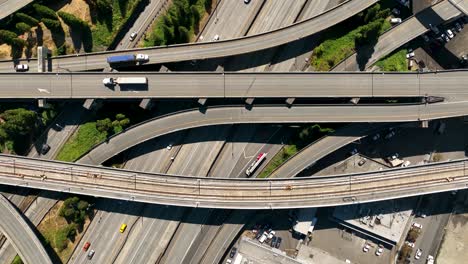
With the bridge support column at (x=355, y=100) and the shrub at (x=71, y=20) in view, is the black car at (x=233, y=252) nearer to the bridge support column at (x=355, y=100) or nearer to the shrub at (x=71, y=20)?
the bridge support column at (x=355, y=100)

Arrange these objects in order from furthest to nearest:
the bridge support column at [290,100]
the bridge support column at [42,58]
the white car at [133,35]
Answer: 1. the white car at [133,35]
2. the bridge support column at [290,100]
3. the bridge support column at [42,58]


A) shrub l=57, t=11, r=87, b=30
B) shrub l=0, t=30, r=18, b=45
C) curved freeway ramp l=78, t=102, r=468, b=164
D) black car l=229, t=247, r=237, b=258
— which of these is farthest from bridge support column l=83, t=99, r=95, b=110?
black car l=229, t=247, r=237, b=258

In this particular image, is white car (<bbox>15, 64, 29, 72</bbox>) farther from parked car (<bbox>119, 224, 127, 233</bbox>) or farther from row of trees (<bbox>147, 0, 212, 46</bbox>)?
parked car (<bbox>119, 224, 127, 233</bbox>)

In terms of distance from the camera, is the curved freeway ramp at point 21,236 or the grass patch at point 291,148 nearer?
the curved freeway ramp at point 21,236

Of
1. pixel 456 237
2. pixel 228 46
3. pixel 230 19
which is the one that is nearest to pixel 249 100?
pixel 228 46

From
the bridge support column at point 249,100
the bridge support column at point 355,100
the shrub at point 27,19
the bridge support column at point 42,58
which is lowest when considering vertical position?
the bridge support column at point 42,58

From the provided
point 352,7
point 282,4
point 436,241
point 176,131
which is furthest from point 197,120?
point 436,241

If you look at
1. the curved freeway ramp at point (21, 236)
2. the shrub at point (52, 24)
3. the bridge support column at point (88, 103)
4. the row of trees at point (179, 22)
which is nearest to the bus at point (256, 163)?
the row of trees at point (179, 22)
